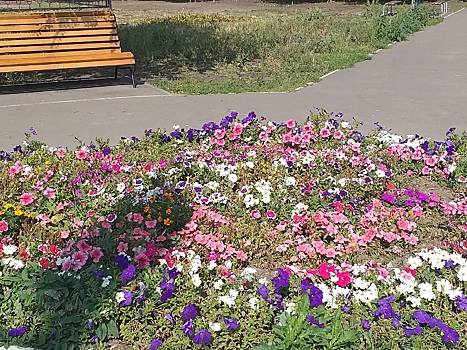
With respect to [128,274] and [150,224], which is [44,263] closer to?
[128,274]

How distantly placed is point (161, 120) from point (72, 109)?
141cm

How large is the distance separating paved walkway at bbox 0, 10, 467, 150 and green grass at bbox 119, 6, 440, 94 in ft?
1.98

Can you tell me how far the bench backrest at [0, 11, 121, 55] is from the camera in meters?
8.98

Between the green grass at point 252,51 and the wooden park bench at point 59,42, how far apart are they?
0.91 m

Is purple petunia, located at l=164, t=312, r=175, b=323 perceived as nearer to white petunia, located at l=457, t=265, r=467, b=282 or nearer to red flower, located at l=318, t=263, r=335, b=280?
red flower, located at l=318, t=263, r=335, b=280

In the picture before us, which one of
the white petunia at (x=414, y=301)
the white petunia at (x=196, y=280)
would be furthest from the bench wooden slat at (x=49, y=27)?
the white petunia at (x=414, y=301)

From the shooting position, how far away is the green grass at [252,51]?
9.69m

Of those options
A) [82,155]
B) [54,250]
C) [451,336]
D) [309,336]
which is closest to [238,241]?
[54,250]

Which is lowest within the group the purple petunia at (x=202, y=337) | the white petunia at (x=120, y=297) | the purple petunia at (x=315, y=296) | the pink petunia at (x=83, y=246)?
the purple petunia at (x=202, y=337)

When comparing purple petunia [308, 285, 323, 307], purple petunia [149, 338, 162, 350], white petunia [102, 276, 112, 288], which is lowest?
purple petunia [149, 338, 162, 350]

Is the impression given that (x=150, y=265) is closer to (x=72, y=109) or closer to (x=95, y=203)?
(x=95, y=203)

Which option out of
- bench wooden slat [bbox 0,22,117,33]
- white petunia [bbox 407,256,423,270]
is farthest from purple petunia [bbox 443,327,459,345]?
bench wooden slat [bbox 0,22,117,33]

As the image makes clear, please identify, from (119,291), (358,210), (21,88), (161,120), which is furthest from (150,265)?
(21,88)

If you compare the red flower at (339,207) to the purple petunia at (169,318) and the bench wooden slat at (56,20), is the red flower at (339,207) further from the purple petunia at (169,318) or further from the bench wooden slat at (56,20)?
the bench wooden slat at (56,20)
